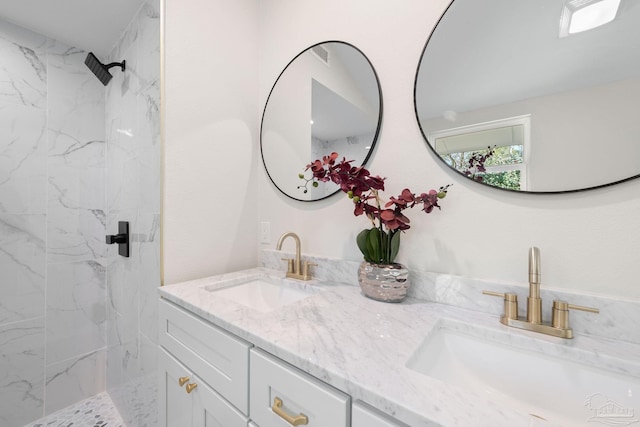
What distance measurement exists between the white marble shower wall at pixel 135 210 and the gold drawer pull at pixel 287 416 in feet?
2.70

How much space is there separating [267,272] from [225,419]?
2.12 feet

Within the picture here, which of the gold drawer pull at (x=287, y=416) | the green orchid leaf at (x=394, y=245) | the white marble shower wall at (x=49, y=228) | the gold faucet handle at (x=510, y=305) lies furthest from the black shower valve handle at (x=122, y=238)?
the gold faucet handle at (x=510, y=305)

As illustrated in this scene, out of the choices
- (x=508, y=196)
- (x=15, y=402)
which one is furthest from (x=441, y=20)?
(x=15, y=402)

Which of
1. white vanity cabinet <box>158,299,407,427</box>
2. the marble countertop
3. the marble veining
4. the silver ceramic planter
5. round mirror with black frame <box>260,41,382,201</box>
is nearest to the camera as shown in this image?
the marble countertop

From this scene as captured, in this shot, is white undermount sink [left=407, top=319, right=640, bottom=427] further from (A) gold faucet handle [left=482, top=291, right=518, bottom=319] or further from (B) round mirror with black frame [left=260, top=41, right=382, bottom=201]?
(B) round mirror with black frame [left=260, top=41, right=382, bottom=201]

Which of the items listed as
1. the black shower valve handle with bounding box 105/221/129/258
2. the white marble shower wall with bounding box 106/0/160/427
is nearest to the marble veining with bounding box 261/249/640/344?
the white marble shower wall with bounding box 106/0/160/427

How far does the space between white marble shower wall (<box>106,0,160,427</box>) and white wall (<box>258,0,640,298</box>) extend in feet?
0.84

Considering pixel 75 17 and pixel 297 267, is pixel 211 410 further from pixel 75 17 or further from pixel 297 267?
pixel 75 17

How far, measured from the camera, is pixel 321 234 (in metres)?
1.22

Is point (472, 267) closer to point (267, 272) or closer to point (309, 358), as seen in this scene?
point (309, 358)

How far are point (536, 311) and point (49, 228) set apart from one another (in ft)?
7.92

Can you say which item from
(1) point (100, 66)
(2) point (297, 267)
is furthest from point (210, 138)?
(1) point (100, 66)

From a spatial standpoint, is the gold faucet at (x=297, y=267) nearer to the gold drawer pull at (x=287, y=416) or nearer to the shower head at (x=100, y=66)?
the gold drawer pull at (x=287, y=416)

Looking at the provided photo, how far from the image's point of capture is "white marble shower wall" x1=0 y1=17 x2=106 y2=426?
145cm
